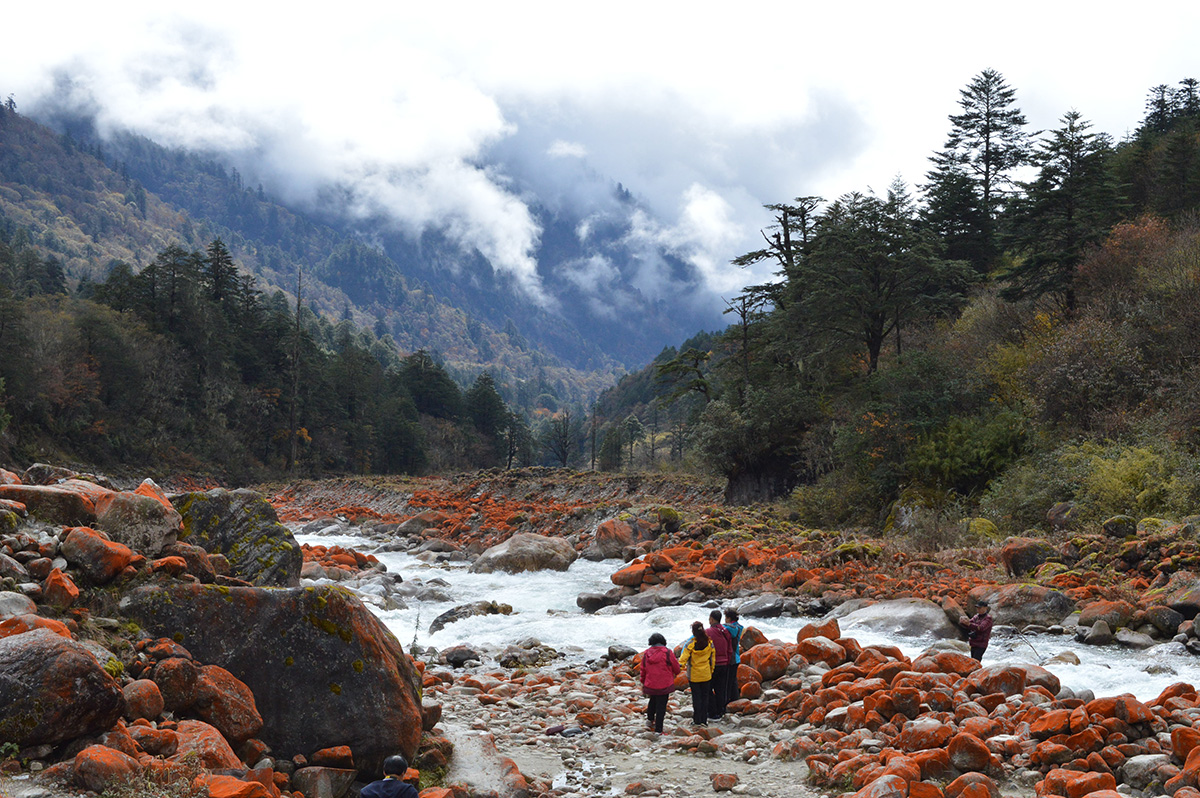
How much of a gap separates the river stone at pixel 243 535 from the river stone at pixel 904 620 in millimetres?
8822

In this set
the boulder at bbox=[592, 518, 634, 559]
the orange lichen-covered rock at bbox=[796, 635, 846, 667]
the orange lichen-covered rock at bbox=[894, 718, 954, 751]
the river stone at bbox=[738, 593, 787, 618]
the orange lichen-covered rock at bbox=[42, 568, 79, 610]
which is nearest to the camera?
the orange lichen-covered rock at bbox=[42, 568, 79, 610]

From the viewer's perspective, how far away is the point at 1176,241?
24672 mm

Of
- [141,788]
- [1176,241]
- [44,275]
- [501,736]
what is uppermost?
[44,275]

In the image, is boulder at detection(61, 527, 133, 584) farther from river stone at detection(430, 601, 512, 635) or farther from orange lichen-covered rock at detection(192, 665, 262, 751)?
river stone at detection(430, 601, 512, 635)

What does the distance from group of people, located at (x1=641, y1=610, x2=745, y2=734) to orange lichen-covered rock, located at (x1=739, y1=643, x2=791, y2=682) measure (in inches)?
29.7

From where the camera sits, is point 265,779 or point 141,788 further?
point 265,779

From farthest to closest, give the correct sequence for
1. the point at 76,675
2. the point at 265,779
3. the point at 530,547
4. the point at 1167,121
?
the point at 1167,121 → the point at 530,547 → the point at 265,779 → the point at 76,675

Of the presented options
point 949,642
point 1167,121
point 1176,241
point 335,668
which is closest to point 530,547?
point 949,642

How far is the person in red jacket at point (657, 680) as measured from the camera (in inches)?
332

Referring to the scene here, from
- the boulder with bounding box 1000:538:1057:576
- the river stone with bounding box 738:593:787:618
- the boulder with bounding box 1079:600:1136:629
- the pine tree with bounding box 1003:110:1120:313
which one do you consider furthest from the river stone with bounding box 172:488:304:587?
the pine tree with bounding box 1003:110:1120:313

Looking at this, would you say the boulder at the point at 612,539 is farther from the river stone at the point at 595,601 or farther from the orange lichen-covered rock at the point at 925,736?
the orange lichen-covered rock at the point at 925,736

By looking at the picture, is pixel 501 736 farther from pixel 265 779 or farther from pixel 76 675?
pixel 76 675

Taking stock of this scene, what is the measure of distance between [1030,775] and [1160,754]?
39.3 inches

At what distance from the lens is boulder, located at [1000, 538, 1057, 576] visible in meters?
14.2
